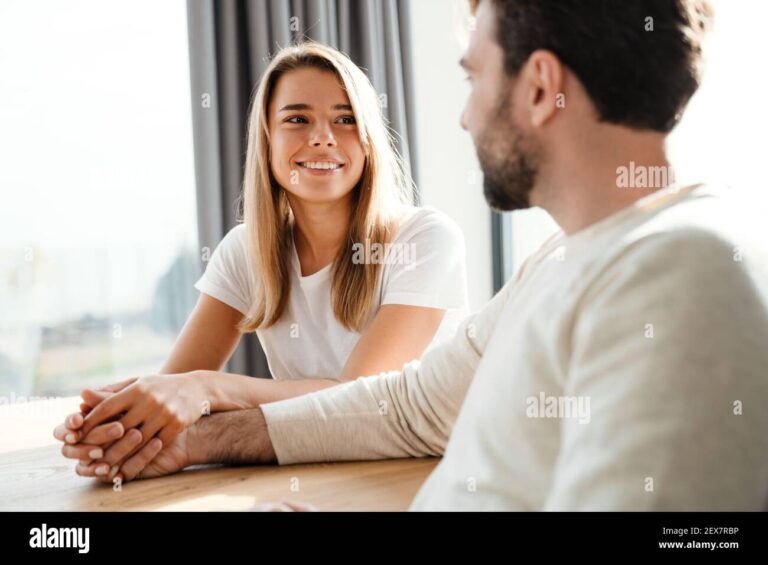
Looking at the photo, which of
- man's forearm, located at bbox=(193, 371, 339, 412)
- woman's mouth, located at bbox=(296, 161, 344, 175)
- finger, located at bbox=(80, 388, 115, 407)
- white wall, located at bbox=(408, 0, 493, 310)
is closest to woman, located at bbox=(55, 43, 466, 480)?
woman's mouth, located at bbox=(296, 161, 344, 175)

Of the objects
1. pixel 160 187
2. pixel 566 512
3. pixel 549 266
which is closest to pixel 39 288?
pixel 160 187

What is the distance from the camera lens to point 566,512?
0.60m

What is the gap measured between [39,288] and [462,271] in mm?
1533

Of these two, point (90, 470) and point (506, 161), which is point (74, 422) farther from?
point (506, 161)

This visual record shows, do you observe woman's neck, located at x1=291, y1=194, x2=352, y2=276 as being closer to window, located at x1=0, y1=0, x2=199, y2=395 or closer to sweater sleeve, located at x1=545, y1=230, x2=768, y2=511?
window, located at x1=0, y1=0, x2=199, y2=395

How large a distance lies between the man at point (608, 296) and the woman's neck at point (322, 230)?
880 millimetres

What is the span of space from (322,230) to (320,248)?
0.05 metres

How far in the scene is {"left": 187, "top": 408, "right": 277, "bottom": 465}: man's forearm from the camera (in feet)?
3.81

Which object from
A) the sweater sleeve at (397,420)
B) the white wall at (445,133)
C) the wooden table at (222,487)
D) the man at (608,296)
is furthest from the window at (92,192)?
the man at (608,296)

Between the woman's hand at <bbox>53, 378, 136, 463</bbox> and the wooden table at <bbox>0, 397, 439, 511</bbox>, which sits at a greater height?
the woman's hand at <bbox>53, 378, 136, 463</bbox>

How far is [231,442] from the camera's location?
117 cm

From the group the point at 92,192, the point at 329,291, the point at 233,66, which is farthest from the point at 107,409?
the point at 233,66

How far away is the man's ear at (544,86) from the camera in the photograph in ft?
2.66

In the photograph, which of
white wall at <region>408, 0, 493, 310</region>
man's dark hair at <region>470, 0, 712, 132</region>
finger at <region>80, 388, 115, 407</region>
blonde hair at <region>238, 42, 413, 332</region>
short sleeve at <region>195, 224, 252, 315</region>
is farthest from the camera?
white wall at <region>408, 0, 493, 310</region>
